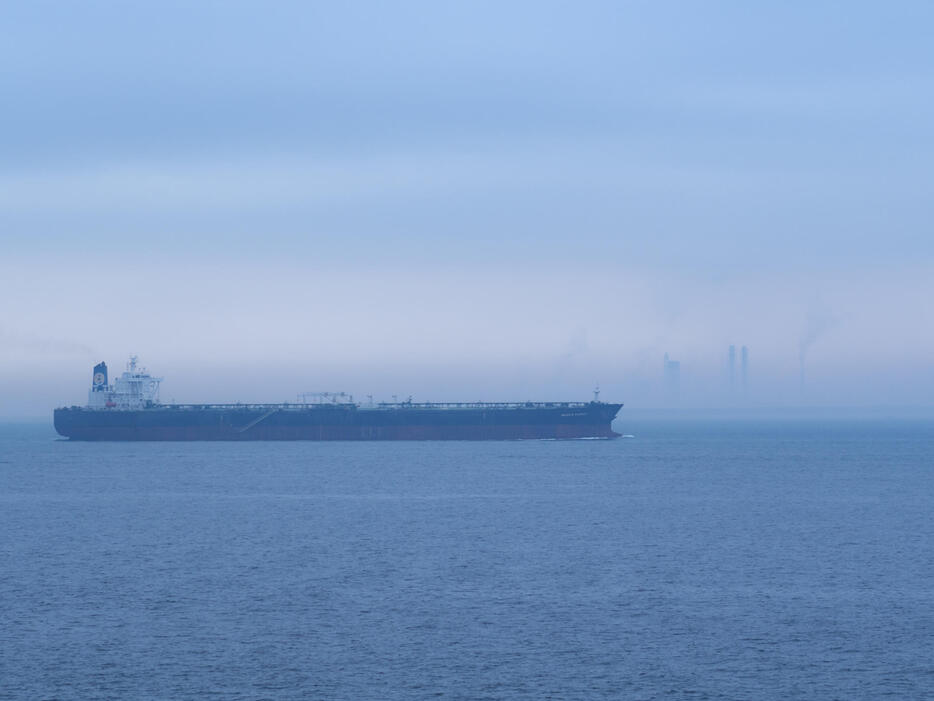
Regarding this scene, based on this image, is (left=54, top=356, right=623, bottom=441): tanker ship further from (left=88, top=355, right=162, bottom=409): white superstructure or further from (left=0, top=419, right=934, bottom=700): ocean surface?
(left=0, top=419, right=934, bottom=700): ocean surface

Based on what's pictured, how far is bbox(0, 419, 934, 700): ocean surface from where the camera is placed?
2623 cm

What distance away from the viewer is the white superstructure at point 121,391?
134750mm

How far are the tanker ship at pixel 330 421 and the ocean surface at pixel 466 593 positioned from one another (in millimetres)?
50556

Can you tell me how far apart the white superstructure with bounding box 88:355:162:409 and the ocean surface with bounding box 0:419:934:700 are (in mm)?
62998

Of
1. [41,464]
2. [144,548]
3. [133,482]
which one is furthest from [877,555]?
[41,464]

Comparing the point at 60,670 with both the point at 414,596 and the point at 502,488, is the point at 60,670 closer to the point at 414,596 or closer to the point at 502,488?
the point at 414,596

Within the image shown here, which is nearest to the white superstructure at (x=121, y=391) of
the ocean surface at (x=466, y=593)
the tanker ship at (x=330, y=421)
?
the tanker ship at (x=330, y=421)

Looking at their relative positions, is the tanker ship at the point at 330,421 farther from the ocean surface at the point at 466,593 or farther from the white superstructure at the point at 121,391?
the ocean surface at the point at 466,593

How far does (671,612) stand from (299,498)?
126 ft

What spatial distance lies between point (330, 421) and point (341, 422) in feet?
4.00

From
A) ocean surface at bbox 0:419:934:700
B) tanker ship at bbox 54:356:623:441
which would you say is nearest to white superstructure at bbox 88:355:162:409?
tanker ship at bbox 54:356:623:441

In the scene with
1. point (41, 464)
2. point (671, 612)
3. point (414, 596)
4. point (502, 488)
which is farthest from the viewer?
point (41, 464)

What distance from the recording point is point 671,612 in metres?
32.8

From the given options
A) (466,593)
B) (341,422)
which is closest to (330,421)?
(341,422)
